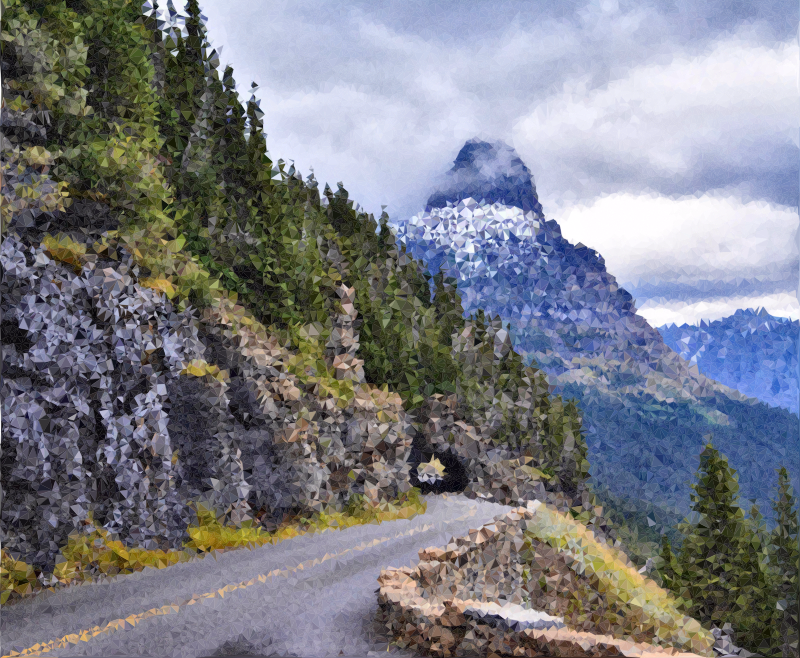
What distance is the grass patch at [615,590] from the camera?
9.42 metres

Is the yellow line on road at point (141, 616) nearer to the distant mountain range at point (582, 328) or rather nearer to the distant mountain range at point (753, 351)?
the distant mountain range at point (582, 328)

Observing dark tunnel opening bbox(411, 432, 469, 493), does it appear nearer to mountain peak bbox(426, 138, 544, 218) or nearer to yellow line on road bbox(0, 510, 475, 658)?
yellow line on road bbox(0, 510, 475, 658)

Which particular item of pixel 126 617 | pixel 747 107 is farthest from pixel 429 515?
pixel 747 107

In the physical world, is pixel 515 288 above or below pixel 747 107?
below

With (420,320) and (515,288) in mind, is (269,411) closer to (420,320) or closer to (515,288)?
(515,288)

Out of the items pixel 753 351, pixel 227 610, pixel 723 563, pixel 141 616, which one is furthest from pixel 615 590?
pixel 723 563

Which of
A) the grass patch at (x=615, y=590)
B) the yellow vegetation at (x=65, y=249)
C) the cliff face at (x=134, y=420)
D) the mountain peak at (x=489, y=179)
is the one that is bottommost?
the grass patch at (x=615, y=590)

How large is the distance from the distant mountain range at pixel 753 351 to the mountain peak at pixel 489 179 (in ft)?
9.10

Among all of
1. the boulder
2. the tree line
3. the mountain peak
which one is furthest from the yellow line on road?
the tree line

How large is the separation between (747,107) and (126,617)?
9766 mm

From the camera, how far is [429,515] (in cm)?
1296

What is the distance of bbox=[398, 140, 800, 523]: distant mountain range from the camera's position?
853 cm

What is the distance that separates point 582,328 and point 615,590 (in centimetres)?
488

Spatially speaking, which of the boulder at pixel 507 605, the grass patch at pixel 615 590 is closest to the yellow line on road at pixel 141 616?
the boulder at pixel 507 605
